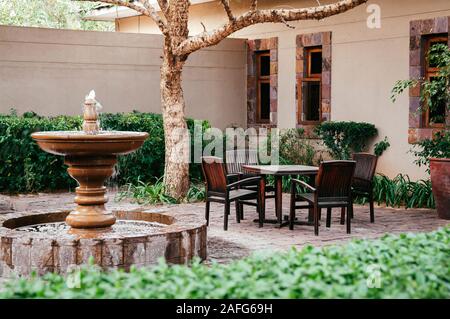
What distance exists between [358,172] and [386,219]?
0.74 meters

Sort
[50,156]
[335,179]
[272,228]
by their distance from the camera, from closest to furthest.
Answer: [335,179], [272,228], [50,156]

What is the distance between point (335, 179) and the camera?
9.34m

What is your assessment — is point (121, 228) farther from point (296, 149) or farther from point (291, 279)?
point (296, 149)

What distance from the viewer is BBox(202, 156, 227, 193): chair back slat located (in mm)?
9695

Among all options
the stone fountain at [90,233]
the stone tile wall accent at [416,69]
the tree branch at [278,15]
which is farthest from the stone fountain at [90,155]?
the stone tile wall accent at [416,69]

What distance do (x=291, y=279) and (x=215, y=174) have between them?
574 cm

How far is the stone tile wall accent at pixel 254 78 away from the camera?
16172 mm

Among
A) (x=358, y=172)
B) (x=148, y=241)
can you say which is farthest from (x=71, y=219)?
(x=358, y=172)

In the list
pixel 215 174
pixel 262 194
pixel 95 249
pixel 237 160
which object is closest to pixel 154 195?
pixel 237 160

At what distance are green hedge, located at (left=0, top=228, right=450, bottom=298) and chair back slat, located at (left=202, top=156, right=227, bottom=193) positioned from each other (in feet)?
16.0

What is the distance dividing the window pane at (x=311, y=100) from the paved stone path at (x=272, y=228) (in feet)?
10.5

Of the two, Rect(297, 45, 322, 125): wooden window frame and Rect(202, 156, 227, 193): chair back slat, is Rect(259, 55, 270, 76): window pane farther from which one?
Rect(202, 156, 227, 193): chair back slat

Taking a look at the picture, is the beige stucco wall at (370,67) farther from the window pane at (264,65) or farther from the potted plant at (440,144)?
the window pane at (264,65)

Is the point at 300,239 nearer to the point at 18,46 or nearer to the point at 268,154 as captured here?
the point at 268,154
